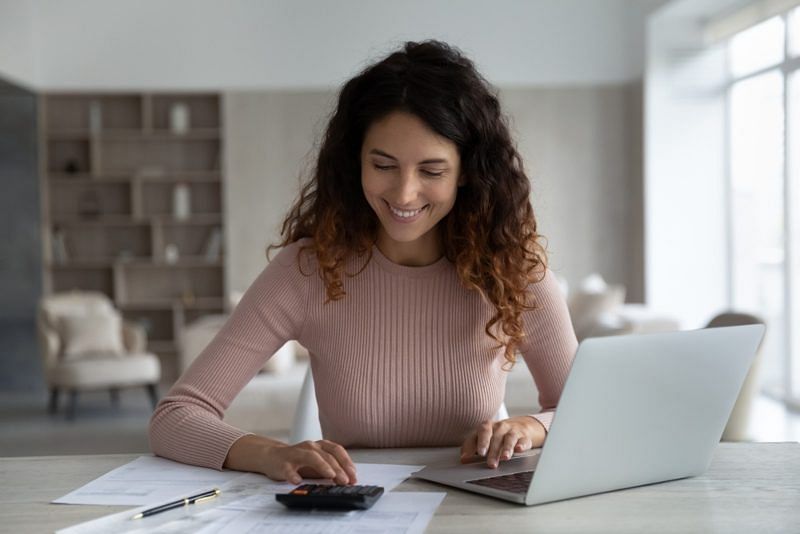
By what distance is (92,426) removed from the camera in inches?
252

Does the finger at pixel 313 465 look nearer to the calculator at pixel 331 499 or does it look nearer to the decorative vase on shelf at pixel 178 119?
the calculator at pixel 331 499

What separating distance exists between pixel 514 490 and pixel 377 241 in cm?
78

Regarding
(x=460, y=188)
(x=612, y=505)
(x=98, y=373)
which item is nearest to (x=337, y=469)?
(x=612, y=505)

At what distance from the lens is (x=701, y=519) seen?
3.98ft

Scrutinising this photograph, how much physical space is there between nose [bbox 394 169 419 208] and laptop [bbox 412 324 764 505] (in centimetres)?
49

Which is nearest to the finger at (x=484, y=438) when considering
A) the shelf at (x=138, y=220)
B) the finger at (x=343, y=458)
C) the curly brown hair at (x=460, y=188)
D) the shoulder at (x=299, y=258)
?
the finger at (x=343, y=458)

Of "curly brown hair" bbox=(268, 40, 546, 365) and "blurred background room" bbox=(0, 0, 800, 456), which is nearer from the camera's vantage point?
"curly brown hair" bbox=(268, 40, 546, 365)

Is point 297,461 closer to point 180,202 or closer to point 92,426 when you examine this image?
point 92,426

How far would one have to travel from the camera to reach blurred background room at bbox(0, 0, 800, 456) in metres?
7.85

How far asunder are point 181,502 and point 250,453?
0.22m

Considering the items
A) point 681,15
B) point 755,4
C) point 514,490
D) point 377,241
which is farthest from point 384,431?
point 681,15

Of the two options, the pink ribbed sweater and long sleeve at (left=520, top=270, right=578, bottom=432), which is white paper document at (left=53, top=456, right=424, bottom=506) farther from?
long sleeve at (left=520, top=270, right=578, bottom=432)

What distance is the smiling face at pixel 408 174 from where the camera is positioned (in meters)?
1.75

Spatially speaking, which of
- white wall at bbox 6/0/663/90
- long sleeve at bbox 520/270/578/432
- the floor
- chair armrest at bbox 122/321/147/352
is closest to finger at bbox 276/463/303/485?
long sleeve at bbox 520/270/578/432
